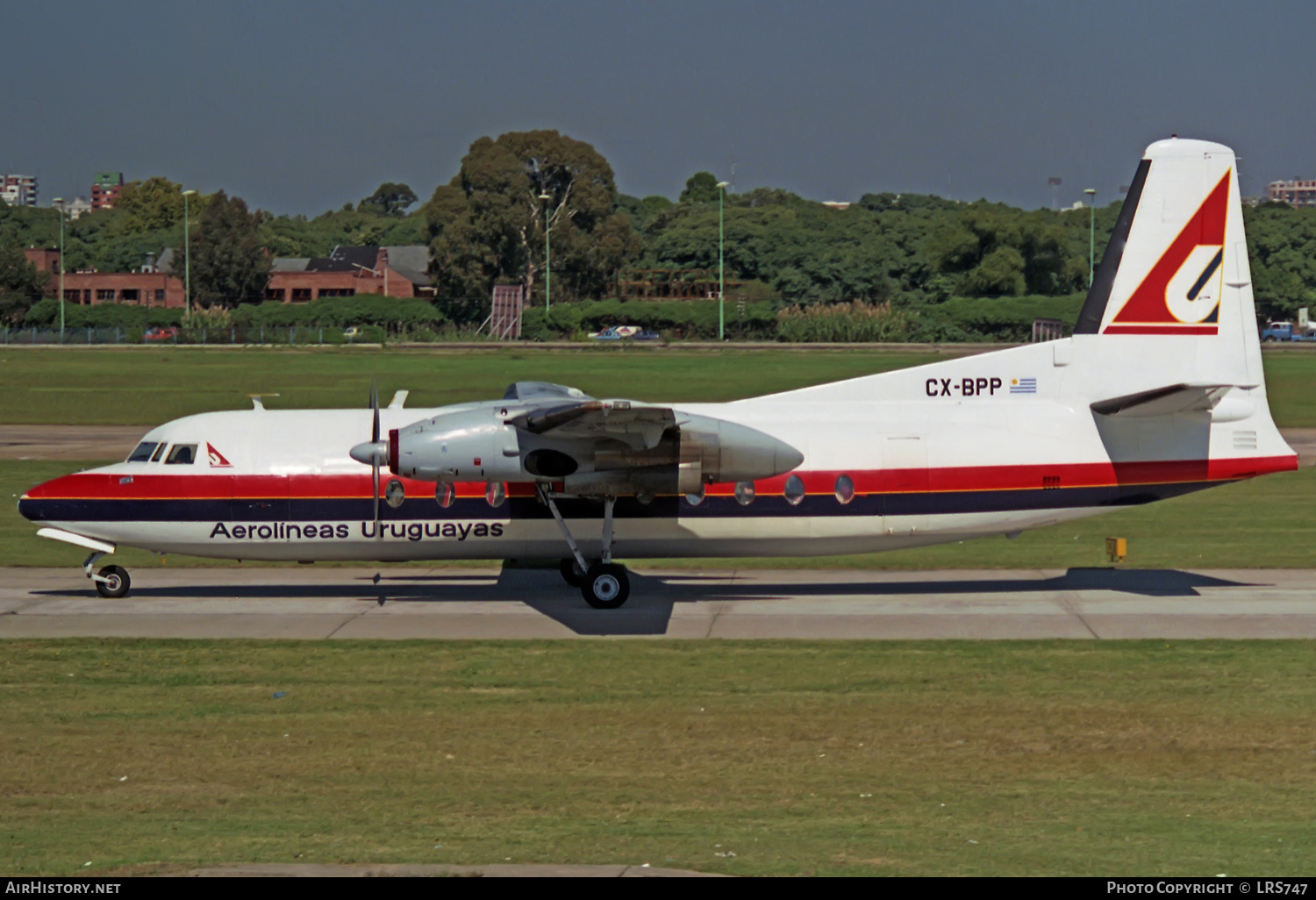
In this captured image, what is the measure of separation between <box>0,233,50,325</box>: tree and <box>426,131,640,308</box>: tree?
36.4m

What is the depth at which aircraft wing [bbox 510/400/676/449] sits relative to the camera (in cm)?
2011

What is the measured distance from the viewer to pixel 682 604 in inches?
915

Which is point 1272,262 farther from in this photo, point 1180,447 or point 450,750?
point 450,750

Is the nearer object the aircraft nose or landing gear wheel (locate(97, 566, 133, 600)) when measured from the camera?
the aircraft nose

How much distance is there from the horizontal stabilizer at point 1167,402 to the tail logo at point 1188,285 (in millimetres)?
1415

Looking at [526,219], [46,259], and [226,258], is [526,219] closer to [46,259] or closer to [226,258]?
[226,258]

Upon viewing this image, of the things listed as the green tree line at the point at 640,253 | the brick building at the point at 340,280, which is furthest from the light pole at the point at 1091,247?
the brick building at the point at 340,280

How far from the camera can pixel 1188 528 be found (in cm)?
3128

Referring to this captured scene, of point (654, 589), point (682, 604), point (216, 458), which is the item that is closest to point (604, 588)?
point (682, 604)

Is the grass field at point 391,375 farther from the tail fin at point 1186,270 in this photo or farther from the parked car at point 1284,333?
the tail fin at point 1186,270

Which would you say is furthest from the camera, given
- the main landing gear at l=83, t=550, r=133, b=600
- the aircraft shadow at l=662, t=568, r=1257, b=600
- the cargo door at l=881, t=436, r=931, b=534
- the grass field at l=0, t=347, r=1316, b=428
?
the grass field at l=0, t=347, r=1316, b=428

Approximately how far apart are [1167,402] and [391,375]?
62.5 meters

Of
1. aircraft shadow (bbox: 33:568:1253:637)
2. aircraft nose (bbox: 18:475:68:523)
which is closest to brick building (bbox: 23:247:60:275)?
aircraft shadow (bbox: 33:568:1253:637)

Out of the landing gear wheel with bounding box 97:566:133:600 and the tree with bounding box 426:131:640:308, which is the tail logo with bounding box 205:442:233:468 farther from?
the tree with bounding box 426:131:640:308
